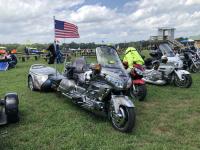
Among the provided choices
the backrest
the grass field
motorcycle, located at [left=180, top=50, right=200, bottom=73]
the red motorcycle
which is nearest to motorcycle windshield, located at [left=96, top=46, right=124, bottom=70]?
the backrest

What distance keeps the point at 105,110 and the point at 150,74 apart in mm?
5846

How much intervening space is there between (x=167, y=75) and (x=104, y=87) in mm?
5568

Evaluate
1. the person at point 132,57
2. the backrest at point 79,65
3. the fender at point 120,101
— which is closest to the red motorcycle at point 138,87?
the person at point 132,57

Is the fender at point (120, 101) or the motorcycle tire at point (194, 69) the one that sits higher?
the fender at point (120, 101)

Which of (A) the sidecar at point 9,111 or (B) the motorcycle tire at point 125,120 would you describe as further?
(A) the sidecar at point 9,111

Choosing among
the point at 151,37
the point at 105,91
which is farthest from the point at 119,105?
the point at 151,37

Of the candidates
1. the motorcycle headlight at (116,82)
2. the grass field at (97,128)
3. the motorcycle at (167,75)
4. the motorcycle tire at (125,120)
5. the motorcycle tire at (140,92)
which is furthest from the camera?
the motorcycle at (167,75)

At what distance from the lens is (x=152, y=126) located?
635 cm

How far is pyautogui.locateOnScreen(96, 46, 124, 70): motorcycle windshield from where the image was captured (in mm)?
7047

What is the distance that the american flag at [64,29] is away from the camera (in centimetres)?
1095

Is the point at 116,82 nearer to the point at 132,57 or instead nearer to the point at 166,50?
the point at 132,57

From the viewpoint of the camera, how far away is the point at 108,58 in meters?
7.19

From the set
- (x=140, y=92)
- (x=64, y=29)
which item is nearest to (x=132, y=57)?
(x=140, y=92)

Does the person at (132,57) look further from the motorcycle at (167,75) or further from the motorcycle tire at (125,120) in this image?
the motorcycle tire at (125,120)
